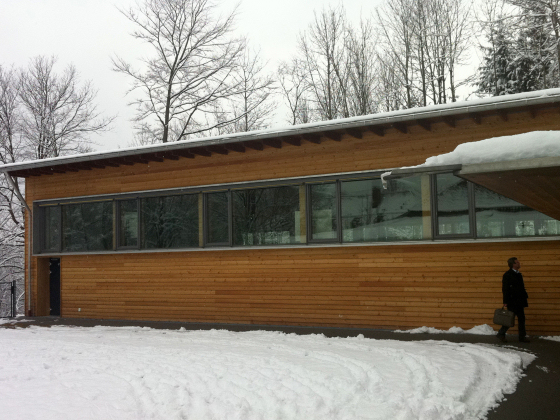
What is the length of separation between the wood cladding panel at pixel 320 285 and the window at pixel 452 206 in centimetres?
30

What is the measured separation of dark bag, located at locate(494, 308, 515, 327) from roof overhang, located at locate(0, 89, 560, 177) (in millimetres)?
3208

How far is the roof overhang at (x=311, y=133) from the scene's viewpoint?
952 cm

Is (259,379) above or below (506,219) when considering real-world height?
below

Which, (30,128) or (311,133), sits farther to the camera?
(30,128)

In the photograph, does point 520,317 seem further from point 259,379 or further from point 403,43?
point 403,43

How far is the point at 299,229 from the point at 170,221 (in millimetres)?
3369

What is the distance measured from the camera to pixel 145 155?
1340 cm

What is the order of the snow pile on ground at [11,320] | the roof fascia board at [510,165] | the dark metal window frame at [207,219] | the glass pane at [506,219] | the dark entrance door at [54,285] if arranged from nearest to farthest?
the roof fascia board at [510,165] < the glass pane at [506,219] < the dark metal window frame at [207,219] < the snow pile on ground at [11,320] < the dark entrance door at [54,285]

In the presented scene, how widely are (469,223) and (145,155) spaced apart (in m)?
7.13

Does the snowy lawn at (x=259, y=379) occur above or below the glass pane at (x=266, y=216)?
below

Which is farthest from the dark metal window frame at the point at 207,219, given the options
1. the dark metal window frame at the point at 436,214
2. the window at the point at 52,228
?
the window at the point at 52,228

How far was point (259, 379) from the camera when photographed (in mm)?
7336

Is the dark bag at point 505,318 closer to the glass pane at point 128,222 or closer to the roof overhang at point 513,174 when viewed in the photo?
the roof overhang at point 513,174

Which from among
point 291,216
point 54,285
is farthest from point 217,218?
point 54,285
